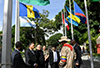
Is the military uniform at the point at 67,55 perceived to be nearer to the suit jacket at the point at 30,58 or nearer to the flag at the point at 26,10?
the suit jacket at the point at 30,58

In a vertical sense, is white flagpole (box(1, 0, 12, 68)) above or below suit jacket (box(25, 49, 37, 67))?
above

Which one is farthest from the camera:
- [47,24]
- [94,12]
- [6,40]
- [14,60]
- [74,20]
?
[47,24]

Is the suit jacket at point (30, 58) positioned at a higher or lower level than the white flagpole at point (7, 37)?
lower

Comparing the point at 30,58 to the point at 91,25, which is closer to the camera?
the point at 30,58

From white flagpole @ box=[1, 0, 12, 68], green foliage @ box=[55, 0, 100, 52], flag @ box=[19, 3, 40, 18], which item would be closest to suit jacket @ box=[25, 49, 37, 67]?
white flagpole @ box=[1, 0, 12, 68]

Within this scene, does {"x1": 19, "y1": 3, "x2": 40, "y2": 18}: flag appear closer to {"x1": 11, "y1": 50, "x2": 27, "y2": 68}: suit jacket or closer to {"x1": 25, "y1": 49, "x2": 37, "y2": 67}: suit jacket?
{"x1": 25, "y1": 49, "x2": 37, "y2": 67}: suit jacket

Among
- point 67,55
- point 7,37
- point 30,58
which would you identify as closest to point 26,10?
point 30,58

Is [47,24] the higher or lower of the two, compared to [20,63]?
higher

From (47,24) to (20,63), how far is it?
79.8 feet

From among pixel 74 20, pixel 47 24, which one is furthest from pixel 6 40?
pixel 47 24

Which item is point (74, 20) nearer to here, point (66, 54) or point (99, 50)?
point (99, 50)

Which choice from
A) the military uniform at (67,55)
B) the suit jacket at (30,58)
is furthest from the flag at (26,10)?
the military uniform at (67,55)

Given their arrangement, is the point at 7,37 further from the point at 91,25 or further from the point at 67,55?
the point at 91,25

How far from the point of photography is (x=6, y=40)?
3088mm
